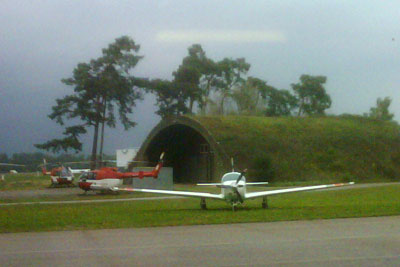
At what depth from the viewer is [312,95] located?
3132 inches

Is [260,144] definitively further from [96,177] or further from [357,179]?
[96,177]

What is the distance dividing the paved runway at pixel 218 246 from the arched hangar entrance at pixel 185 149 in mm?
32415

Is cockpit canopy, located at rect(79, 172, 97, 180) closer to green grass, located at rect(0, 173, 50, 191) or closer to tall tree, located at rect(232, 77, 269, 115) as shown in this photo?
green grass, located at rect(0, 173, 50, 191)

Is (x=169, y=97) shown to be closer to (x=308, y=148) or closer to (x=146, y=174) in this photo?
(x=308, y=148)

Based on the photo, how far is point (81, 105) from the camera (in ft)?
174

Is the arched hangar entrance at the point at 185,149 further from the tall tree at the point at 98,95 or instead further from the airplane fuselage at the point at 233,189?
the airplane fuselage at the point at 233,189

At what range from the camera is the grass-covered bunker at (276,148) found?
5003 cm

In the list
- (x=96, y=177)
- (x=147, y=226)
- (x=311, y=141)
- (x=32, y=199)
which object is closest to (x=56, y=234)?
(x=147, y=226)

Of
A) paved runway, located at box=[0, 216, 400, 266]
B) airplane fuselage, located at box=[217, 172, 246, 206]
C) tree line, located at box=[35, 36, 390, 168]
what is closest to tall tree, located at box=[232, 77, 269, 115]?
tree line, located at box=[35, 36, 390, 168]

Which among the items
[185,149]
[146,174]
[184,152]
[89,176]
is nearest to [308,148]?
[185,149]

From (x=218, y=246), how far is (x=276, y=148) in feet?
133

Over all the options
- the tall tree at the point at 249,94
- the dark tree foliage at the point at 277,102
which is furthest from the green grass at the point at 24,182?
the dark tree foliage at the point at 277,102

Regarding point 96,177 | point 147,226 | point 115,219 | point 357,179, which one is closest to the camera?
point 147,226

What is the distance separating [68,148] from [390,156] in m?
31.0
